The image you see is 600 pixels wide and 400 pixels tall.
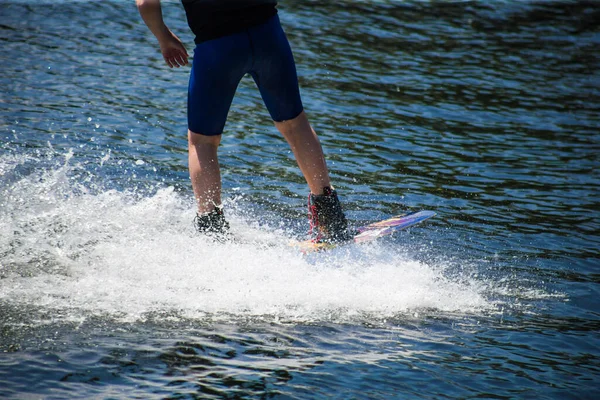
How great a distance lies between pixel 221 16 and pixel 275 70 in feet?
1.64

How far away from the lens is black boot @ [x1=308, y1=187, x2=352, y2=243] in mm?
5453

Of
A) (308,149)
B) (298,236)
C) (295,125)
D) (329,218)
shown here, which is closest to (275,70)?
(295,125)

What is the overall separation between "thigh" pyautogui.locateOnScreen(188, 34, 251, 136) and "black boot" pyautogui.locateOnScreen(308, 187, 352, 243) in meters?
0.86

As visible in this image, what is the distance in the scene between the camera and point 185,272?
4.91 m

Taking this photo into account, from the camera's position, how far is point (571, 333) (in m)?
4.59

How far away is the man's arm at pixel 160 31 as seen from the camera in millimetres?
4875

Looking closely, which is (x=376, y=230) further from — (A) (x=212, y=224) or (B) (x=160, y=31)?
(B) (x=160, y=31)

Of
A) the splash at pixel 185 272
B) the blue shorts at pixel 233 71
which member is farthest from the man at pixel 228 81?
the splash at pixel 185 272

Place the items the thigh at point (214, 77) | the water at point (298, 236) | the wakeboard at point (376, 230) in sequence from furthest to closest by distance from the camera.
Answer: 1. the wakeboard at point (376, 230)
2. the thigh at point (214, 77)
3. the water at point (298, 236)

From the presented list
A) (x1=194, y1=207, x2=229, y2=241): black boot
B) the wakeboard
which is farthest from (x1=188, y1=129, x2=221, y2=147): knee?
the wakeboard

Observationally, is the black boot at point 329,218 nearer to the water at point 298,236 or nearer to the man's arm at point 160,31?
the water at point 298,236

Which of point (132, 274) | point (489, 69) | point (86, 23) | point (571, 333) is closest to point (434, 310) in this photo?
point (571, 333)

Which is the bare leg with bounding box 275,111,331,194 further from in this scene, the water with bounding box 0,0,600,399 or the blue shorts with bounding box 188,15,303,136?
the water with bounding box 0,0,600,399

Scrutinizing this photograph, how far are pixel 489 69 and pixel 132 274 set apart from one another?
927 cm
